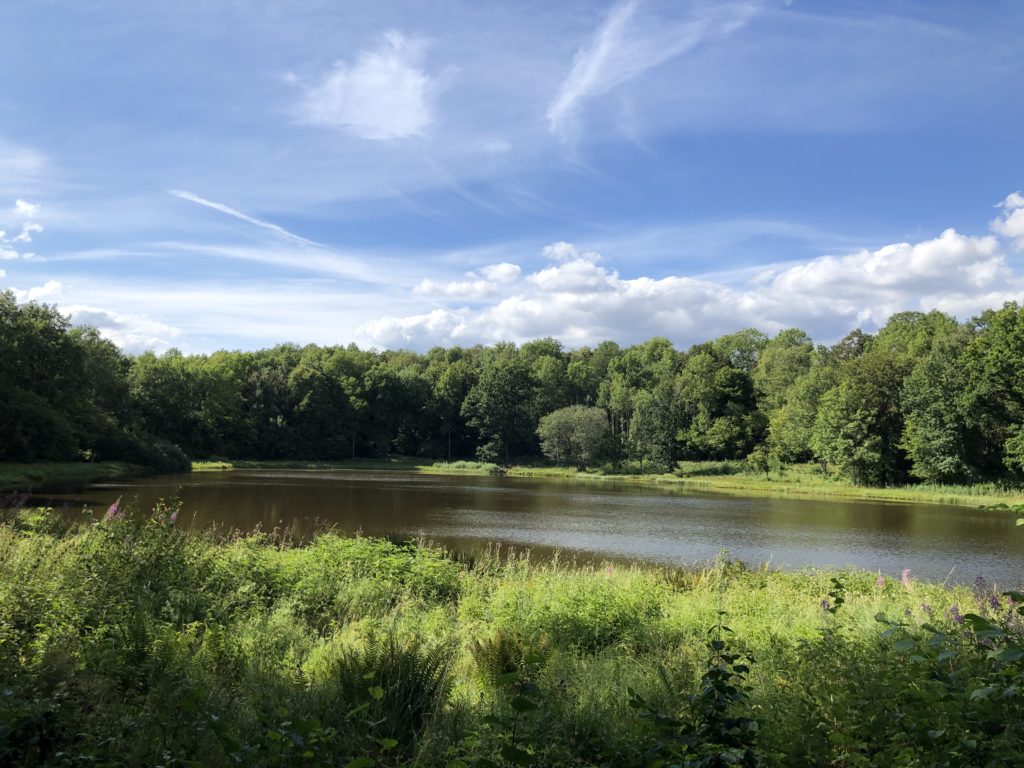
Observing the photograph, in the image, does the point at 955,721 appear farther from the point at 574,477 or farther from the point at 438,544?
the point at 574,477

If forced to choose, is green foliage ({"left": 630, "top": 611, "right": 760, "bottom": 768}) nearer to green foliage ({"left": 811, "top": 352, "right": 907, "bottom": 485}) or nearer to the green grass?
the green grass

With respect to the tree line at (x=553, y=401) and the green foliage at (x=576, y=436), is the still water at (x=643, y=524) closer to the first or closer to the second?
the tree line at (x=553, y=401)

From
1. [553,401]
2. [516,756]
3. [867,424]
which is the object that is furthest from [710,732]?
[553,401]

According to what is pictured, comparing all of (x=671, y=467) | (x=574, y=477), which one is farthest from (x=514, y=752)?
(x=671, y=467)

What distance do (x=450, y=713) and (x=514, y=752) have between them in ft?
7.70

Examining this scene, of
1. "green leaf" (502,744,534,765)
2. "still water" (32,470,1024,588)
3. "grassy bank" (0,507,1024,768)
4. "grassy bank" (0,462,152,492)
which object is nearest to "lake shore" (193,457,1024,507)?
"still water" (32,470,1024,588)

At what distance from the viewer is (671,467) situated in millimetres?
78875

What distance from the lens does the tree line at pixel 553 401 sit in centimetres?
5003

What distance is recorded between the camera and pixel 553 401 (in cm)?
10244

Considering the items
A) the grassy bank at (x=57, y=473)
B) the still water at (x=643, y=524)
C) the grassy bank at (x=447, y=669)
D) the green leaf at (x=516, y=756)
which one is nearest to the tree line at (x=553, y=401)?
the grassy bank at (x=57, y=473)

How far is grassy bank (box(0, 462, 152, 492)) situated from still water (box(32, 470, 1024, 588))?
3.43m

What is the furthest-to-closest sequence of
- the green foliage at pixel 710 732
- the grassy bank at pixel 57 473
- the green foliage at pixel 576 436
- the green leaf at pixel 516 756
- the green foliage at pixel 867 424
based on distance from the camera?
the green foliage at pixel 576 436
the green foliage at pixel 867 424
the grassy bank at pixel 57 473
the green foliage at pixel 710 732
the green leaf at pixel 516 756

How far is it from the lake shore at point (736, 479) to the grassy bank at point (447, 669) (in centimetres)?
3160

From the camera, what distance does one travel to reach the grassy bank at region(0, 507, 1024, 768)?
377 cm
